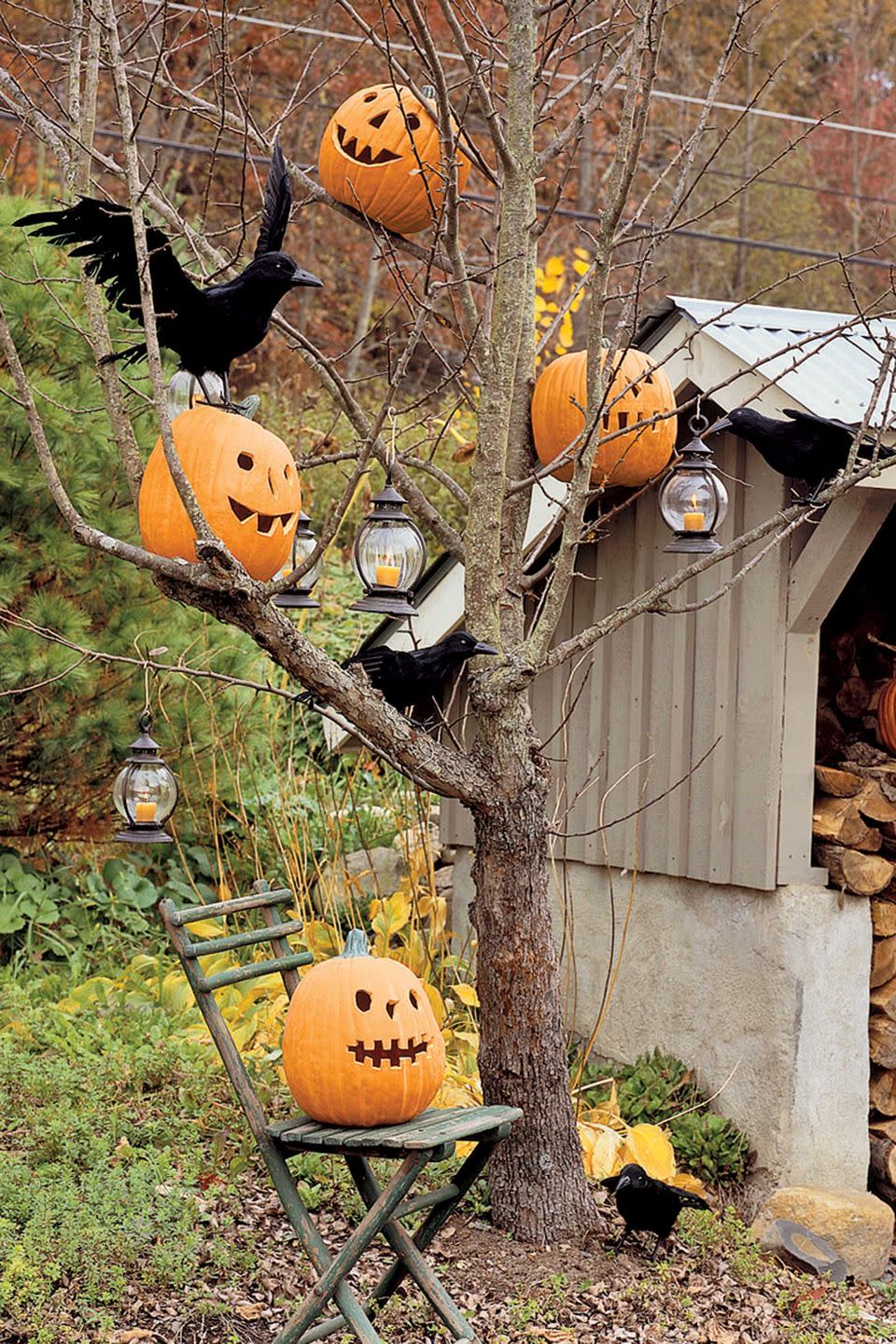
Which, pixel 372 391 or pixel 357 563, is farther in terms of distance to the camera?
pixel 372 391

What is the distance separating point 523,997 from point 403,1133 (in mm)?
722

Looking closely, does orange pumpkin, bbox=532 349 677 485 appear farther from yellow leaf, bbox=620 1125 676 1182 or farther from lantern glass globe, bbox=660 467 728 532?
yellow leaf, bbox=620 1125 676 1182

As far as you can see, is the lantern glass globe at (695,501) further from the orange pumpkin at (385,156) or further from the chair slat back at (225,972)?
the chair slat back at (225,972)

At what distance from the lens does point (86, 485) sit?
20.5 ft

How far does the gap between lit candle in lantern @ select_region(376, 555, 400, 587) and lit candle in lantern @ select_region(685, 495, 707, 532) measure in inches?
36.6

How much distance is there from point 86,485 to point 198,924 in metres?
2.00

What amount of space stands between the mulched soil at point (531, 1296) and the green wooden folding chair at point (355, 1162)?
195 millimetres

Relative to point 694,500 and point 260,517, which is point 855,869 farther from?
point 260,517

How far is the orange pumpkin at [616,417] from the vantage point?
4414 millimetres

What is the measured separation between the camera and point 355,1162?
12.1 feet

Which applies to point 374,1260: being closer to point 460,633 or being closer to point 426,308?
point 460,633

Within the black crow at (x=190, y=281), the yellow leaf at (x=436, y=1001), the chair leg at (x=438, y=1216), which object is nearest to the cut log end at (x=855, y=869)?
the yellow leaf at (x=436, y=1001)

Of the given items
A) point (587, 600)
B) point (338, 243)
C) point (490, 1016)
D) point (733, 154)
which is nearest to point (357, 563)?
point (490, 1016)

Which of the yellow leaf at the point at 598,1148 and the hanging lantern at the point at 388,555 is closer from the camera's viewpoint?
the hanging lantern at the point at 388,555
